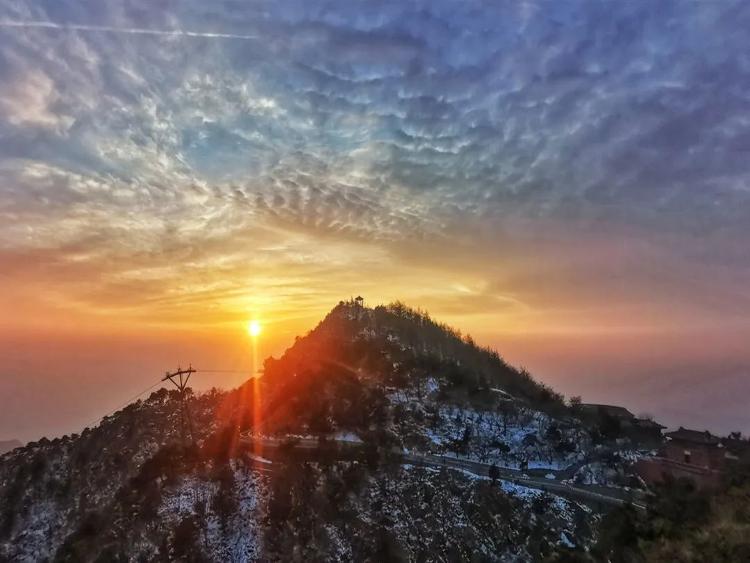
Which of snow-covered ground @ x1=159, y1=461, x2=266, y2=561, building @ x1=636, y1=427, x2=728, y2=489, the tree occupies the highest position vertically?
building @ x1=636, y1=427, x2=728, y2=489

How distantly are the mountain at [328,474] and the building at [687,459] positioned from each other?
3783mm

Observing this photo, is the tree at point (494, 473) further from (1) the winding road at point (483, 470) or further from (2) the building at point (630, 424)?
(2) the building at point (630, 424)

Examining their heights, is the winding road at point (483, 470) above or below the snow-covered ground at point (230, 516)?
above

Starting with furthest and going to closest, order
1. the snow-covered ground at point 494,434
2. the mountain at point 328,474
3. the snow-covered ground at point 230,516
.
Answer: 1. the snow-covered ground at point 494,434
2. the mountain at point 328,474
3. the snow-covered ground at point 230,516

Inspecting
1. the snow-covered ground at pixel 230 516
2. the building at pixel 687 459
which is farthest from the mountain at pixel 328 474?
the building at pixel 687 459

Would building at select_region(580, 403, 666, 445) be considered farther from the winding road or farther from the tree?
the tree

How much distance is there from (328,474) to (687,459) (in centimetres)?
3443

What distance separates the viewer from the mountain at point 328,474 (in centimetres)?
3959

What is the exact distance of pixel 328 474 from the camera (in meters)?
45.0

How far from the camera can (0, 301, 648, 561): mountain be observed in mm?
39594

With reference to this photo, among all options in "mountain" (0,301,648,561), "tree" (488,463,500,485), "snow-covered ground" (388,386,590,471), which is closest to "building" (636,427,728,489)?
"mountain" (0,301,648,561)

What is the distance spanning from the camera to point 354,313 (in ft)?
287

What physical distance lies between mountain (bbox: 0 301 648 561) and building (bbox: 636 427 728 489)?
12.4 ft

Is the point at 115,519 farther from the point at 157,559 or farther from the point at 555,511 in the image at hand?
the point at 555,511
